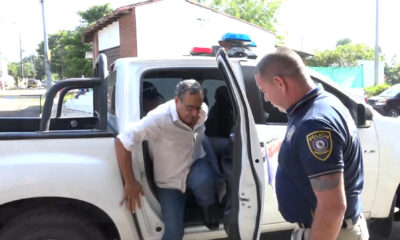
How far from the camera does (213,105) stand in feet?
10.6

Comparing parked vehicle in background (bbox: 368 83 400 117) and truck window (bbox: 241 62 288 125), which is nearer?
truck window (bbox: 241 62 288 125)

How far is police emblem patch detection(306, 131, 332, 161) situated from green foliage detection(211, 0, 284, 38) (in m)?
28.8

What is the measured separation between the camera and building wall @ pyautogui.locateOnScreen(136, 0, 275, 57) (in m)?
15.2

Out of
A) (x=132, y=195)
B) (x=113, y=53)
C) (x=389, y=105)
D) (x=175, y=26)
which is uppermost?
(x=175, y=26)

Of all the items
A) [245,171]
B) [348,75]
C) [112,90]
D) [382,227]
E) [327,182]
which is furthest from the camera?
[348,75]

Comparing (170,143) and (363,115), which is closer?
(170,143)

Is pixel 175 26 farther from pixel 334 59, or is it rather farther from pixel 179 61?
pixel 334 59

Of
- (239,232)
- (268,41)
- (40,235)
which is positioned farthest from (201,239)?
(268,41)

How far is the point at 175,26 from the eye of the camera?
15.6 meters

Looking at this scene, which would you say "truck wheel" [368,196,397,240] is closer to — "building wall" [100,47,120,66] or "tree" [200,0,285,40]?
"building wall" [100,47,120,66]

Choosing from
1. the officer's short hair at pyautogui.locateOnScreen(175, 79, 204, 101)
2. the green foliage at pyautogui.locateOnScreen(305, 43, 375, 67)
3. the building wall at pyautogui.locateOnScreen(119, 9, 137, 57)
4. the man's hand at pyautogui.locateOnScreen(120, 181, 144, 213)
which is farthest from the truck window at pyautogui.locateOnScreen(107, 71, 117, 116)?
the green foliage at pyautogui.locateOnScreen(305, 43, 375, 67)

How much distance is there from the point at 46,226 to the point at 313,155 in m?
1.67

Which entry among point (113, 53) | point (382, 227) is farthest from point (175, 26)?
point (382, 227)

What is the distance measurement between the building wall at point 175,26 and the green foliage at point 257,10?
13.2 meters
